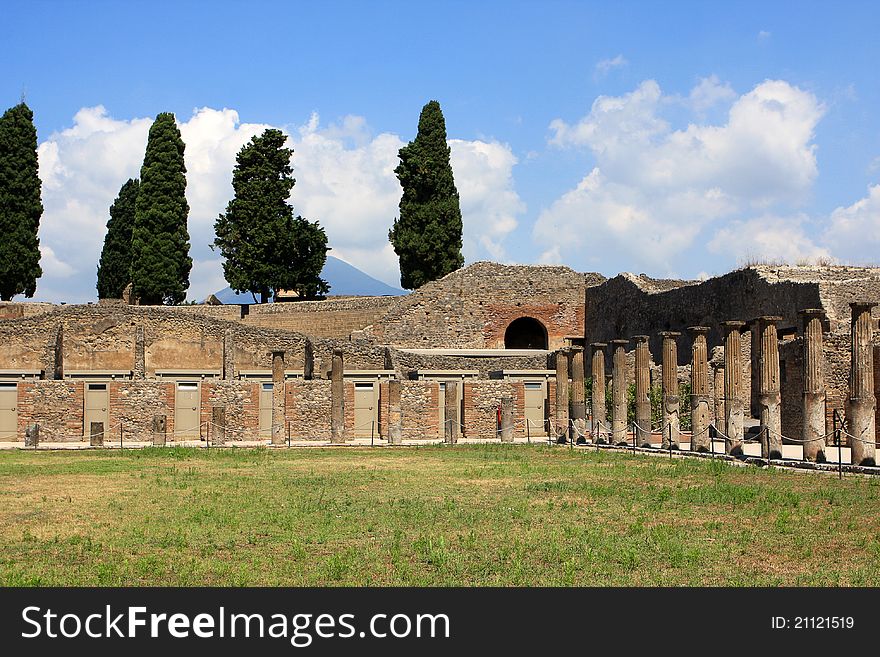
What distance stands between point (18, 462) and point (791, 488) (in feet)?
52.0

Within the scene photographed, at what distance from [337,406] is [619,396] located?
7755 mm

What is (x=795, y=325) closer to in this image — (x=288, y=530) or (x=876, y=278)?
(x=876, y=278)

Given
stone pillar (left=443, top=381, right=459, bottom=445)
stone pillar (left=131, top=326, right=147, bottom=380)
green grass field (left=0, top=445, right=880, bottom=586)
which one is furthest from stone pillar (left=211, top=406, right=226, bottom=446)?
green grass field (left=0, top=445, right=880, bottom=586)

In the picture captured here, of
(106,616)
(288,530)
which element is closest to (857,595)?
(106,616)

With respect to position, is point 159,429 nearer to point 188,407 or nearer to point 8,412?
point 188,407

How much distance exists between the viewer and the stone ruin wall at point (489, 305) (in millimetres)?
48812

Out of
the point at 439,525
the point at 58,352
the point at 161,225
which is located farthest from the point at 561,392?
the point at 161,225

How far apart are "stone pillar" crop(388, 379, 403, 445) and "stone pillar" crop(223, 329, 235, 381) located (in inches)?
350

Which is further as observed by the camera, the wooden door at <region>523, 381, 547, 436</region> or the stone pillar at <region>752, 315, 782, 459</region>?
the wooden door at <region>523, 381, 547, 436</region>

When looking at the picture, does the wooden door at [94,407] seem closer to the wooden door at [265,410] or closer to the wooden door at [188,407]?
the wooden door at [188,407]

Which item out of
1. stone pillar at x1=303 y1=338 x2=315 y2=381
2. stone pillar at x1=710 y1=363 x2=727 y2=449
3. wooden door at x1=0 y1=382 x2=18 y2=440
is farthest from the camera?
stone pillar at x1=303 y1=338 x2=315 y2=381

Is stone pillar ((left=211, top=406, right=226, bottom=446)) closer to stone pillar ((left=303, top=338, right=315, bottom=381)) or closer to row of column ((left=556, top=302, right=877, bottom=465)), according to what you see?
stone pillar ((left=303, top=338, right=315, bottom=381))

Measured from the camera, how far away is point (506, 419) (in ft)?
110

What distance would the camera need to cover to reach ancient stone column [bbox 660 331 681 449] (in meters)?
28.1
